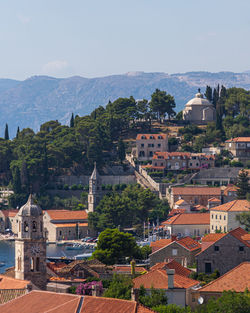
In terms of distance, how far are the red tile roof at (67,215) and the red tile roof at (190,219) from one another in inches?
652

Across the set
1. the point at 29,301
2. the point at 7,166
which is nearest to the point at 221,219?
the point at 7,166

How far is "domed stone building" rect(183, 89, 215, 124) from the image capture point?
5640 inches

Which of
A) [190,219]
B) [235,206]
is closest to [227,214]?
[235,206]

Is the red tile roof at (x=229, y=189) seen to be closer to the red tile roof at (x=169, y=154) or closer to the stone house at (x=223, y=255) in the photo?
the red tile roof at (x=169, y=154)

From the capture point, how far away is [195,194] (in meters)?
116

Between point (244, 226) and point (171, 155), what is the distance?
28.8 m

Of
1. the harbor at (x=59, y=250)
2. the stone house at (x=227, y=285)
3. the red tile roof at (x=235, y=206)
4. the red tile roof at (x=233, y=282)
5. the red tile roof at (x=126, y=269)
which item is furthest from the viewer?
the red tile roof at (x=235, y=206)

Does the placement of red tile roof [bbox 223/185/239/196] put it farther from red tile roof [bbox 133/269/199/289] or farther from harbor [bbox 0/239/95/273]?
red tile roof [bbox 133/269/199/289]

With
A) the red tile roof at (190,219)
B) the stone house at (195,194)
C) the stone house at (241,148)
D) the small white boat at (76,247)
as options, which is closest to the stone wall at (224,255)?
the red tile roof at (190,219)

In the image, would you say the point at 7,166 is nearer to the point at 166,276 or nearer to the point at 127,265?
the point at 127,265

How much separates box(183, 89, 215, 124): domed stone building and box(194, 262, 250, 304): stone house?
309 feet

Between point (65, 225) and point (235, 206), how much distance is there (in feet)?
81.4

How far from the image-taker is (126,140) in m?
138

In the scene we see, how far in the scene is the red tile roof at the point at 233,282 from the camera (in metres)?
47.5
